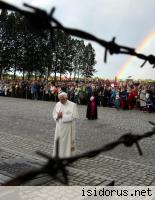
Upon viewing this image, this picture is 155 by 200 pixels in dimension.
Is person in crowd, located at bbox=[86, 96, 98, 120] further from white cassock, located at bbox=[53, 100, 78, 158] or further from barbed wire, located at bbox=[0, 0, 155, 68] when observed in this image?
barbed wire, located at bbox=[0, 0, 155, 68]

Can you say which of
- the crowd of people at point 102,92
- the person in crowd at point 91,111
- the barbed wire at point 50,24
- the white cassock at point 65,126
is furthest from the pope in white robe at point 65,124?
the crowd of people at point 102,92

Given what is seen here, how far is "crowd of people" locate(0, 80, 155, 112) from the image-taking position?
25.7m

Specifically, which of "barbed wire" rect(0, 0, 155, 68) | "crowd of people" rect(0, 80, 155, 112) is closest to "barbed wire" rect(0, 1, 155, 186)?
"barbed wire" rect(0, 0, 155, 68)

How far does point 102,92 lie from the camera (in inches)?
1107

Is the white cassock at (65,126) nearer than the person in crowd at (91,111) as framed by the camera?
Yes

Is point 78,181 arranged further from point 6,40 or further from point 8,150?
point 6,40

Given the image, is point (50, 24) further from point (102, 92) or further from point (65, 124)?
point (102, 92)

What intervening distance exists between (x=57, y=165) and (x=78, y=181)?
18.9 feet

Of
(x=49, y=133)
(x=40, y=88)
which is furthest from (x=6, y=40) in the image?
(x=49, y=133)

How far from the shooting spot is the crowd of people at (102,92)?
2570 centimetres

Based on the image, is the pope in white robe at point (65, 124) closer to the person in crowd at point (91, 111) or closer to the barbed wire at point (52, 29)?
the barbed wire at point (52, 29)

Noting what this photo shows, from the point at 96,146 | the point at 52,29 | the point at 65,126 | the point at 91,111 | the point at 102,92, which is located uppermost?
the point at 52,29

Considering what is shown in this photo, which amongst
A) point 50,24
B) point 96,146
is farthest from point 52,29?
point 96,146

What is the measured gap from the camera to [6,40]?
6312 cm
